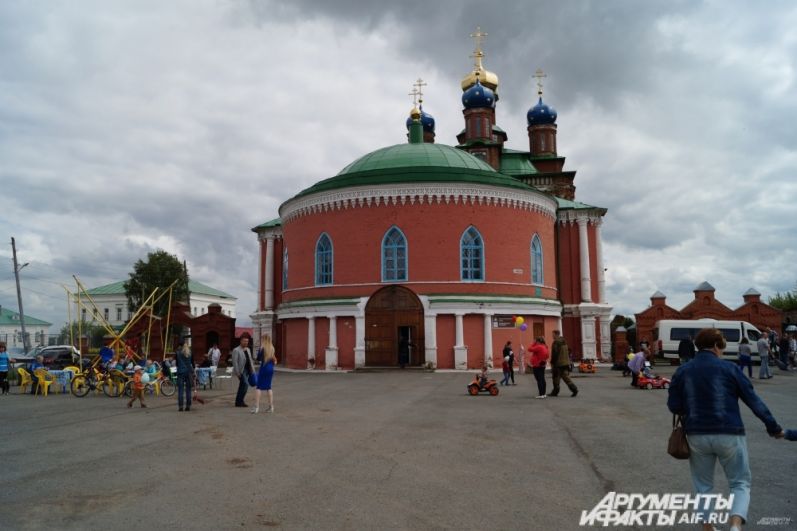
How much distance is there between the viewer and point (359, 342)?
28.2 metres

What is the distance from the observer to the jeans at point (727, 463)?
4902 mm

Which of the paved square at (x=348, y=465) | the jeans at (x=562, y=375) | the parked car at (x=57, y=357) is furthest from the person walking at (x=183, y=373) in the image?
the parked car at (x=57, y=357)

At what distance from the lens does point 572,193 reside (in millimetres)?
47594

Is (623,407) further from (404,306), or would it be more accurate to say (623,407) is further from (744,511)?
(404,306)

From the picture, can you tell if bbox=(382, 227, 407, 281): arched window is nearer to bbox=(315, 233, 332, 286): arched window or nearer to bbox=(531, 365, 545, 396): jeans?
bbox=(315, 233, 332, 286): arched window

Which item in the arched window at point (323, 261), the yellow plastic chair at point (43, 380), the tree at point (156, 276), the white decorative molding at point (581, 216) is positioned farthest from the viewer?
the tree at point (156, 276)

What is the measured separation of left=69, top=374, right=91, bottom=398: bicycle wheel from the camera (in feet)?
59.0

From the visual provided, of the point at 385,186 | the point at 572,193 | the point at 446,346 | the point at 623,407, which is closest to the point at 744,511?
the point at 623,407

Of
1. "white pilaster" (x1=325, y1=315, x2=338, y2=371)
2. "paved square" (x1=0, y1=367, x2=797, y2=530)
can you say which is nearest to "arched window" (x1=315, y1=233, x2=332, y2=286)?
"white pilaster" (x1=325, y1=315, x2=338, y2=371)

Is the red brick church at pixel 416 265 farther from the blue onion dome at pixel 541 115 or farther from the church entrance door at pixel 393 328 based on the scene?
the blue onion dome at pixel 541 115

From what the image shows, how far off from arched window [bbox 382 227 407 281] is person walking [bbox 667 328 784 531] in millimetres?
23821

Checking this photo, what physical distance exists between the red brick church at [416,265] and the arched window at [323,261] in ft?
0.17

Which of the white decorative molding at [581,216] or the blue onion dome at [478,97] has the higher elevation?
the blue onion dome at [478,97]

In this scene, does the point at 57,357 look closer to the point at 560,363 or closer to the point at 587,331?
the point at 560,363
